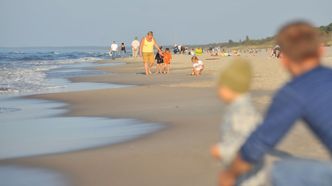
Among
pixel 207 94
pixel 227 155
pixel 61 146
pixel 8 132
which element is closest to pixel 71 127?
pixel 8 132

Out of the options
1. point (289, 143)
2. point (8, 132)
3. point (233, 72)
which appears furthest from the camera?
point (8, 132)

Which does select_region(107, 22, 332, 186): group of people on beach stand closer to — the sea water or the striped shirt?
the striped shirt

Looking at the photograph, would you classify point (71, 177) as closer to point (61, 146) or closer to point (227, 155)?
point (61, 146)

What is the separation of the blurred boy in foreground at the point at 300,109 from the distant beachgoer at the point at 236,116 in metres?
0.47

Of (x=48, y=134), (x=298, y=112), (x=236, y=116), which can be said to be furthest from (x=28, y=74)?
(x=298, y=112)

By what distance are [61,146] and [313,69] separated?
4.87 metres

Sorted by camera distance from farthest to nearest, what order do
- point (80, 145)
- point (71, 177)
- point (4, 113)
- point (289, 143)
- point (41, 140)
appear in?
point (4, 113) < point (41, 140) < point (80, 145) < point (289, 143) < point (71, 177)

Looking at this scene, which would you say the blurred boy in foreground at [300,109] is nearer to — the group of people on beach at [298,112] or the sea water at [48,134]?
the group of people on beach at [298,112]

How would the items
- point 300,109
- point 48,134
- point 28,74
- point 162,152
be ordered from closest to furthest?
point 300,109
point 162,152
point 48,134
point 28,74

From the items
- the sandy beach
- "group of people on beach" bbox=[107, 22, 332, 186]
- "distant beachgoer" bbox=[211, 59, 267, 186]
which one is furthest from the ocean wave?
"group of people on beach" bbox=[107, 22, 332, 186]

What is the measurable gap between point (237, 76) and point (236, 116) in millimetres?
225

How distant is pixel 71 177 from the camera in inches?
209

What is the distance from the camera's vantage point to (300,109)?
2336 millimetres

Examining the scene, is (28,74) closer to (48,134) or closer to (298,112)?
(48,134)
